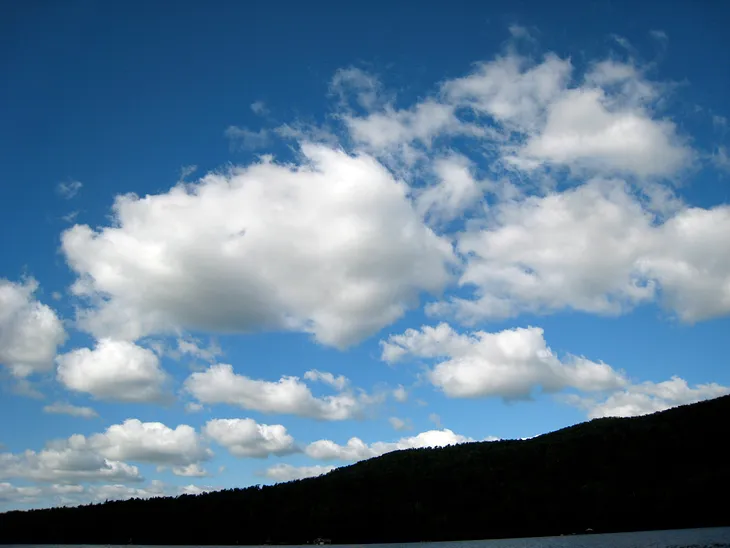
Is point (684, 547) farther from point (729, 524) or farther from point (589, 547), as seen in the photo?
point (729, 524)

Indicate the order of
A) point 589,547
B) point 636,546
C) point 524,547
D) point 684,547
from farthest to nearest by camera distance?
point 524,547 → point 589,547 → point 636,546 → point 684,547

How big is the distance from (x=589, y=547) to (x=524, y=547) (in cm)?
2828

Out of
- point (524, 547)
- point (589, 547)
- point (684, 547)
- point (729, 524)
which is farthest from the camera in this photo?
point (729, 524)

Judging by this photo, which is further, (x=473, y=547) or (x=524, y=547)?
(x=473, y=547)

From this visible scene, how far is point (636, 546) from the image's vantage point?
373 feet

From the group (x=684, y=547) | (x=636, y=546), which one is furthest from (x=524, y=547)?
(x=684, y=547)

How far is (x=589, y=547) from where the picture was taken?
124375mm

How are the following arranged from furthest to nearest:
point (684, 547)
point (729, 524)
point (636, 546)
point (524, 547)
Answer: point (729, 524), point (524, 547), point (636, 546), point (684, 547)

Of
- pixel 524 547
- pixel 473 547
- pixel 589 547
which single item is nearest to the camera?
pixel 589 547

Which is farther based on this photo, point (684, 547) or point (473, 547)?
point (473, 547)

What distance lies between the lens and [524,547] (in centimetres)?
14925

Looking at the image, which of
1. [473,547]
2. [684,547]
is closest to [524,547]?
[473,547]

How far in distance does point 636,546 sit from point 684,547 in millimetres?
14985

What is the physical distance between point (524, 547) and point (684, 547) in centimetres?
5599
